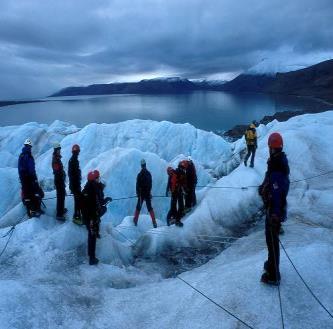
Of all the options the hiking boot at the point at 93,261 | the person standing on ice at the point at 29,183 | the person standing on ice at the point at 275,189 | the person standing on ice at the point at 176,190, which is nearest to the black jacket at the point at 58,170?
the person standing on ice at the point at 29,183

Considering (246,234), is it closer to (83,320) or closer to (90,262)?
(90,262)

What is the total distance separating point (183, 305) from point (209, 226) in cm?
430

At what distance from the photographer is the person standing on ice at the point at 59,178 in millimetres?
8803

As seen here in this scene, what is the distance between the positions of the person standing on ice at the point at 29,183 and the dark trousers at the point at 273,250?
18.6 feet

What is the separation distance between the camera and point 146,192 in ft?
35.5

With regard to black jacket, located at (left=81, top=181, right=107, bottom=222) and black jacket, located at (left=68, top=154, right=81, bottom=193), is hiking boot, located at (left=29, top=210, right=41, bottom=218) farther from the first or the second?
black jacket, located at (left=81, top=181, right=107, bottom=222)

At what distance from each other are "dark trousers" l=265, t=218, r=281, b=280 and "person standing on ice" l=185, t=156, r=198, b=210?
521 centimetres

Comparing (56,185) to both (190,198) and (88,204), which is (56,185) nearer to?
(88,204)

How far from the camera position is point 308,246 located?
22.2ft

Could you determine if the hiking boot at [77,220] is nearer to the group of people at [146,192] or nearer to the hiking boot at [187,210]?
the group of people at [146,192]

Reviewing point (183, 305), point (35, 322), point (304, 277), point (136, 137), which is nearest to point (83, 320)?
point (35, 322)

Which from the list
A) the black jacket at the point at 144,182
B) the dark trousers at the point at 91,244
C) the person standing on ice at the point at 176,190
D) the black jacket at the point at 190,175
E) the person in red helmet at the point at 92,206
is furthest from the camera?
the black jacket at the point at 190,175

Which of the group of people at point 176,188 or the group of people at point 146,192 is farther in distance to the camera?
the group of people at point 176,188

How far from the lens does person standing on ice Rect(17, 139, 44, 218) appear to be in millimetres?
8562
